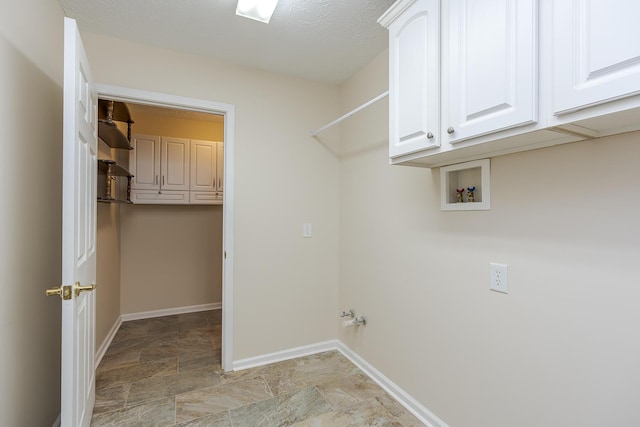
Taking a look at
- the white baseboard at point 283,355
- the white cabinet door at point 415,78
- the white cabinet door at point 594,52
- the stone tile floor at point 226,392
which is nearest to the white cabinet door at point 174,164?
the stone tile floor at point 226,392

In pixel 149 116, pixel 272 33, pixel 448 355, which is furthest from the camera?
pixel 149 116

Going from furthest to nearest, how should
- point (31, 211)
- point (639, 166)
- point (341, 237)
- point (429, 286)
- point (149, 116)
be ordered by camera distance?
point (149, 116)
point (341, 237)
point (429, 286)
point (31, 211)
point (639, 166)

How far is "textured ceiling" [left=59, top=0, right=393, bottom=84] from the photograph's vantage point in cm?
179

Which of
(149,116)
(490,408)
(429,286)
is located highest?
(149,116)

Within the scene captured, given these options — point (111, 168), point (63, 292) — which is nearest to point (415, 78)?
point (63, 292)

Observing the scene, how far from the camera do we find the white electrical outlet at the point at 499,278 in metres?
1.44

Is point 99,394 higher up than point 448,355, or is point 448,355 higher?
point 448,355

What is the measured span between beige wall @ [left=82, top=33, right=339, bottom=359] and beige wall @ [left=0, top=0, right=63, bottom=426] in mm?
689

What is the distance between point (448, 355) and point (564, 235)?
907 millimetres

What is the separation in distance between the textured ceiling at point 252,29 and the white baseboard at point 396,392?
2.36 meters

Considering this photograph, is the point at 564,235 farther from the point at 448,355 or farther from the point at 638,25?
the point at 448,355

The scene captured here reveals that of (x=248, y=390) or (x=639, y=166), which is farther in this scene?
(x=248, y=390)

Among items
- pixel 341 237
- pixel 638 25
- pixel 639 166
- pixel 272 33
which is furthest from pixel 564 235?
pixel 272 33

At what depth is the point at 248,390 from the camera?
7.16ft
